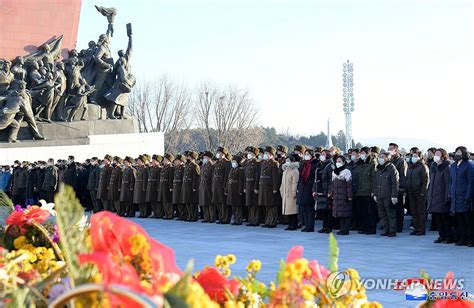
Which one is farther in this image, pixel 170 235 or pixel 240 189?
pixel 240 189

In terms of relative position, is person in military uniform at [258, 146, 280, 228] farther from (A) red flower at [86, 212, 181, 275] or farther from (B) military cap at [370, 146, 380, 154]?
(A) red flower at [86, 212, 181, 275]

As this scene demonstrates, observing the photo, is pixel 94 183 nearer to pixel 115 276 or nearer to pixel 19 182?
pixel 19 182

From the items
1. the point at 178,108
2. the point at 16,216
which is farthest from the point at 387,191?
the point at 178,108

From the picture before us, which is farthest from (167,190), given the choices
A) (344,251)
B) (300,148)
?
(344,251)

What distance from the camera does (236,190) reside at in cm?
1505

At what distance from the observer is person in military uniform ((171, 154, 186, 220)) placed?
54.5 feet

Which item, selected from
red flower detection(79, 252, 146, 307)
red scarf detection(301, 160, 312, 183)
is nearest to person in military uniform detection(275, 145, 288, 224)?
red scarf detection(301, 160, 312, 183)

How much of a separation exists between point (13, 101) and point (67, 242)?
22.7 metres

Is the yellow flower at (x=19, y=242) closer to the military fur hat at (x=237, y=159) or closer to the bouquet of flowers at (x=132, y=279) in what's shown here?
the bouquet of flowers at (x=132, y=279)

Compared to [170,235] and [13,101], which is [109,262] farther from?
[13,101]

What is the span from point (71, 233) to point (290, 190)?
39.8ft

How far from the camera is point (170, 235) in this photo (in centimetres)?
1322

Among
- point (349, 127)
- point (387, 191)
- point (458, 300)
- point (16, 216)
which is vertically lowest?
point (458, 300)

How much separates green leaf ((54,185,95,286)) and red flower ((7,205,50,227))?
1228 mm
